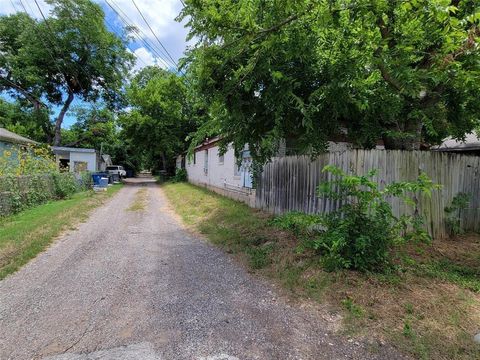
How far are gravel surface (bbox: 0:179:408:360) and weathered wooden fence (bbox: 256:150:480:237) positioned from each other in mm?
2757

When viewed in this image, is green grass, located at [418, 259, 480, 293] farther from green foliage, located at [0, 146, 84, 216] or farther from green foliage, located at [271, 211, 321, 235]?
green foliage, located at [0, 146, 84, 216]

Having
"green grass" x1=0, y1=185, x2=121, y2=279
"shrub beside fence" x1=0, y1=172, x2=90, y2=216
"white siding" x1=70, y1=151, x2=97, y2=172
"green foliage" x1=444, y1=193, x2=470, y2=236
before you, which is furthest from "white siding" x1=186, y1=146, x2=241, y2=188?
"white siding" x1=70, y1=151, x2=97, y2=172

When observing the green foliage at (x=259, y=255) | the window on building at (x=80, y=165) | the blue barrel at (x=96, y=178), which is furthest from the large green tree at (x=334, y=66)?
the window on building at (x=80, y=165)

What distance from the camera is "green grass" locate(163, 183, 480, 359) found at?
2.95m

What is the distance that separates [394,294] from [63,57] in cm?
2947

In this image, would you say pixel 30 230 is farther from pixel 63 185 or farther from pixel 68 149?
pixel 68 149

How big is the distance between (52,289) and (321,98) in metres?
5.07

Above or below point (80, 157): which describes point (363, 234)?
below

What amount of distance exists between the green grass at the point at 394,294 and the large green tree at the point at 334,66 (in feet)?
6.98

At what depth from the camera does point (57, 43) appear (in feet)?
80.6

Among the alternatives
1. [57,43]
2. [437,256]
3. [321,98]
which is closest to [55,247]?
[321,98]

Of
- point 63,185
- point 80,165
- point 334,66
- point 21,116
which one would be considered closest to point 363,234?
point 334,66

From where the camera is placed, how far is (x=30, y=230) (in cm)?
693

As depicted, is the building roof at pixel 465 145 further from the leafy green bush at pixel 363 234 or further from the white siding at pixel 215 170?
the leafy green bush at pixel 363 234
